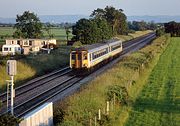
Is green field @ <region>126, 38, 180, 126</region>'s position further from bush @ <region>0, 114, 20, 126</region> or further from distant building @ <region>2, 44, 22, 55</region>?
distant building @ <region>2, 44, 22, 55</region>

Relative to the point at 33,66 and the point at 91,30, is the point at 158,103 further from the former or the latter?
the point at 91,30

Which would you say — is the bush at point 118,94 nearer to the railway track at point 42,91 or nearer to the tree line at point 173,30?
the railway track at point 42,91

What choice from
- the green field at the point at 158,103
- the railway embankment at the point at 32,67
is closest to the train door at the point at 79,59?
the railway embankment at the point at 32,67

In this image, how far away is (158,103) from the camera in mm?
28953

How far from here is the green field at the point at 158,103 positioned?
Answer: 23734 millimetres

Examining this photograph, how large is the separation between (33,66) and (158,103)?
21063 mm

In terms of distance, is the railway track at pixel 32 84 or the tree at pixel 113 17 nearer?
the railway track at pixel 32 84

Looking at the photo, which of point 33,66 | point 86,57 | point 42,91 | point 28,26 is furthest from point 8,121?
point 28,26

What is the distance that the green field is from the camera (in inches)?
934

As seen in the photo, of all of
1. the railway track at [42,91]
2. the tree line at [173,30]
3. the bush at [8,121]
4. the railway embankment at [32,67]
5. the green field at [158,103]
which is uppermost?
the tree line at [173,30]

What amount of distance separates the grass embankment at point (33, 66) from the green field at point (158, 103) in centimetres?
1136

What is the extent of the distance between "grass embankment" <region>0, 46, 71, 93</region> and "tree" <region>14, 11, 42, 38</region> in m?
45.9

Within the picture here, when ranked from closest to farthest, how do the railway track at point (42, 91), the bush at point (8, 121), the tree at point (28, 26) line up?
the bush at point (8, 121)
the railway track at point (42, 91)
the tree at point (28, 26)

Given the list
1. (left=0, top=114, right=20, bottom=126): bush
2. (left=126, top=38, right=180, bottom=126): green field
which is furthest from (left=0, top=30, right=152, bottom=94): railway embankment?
(left=0, top=114, right=20, bottom=126): bush
